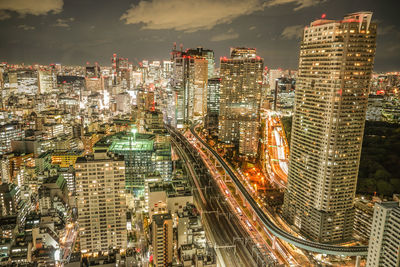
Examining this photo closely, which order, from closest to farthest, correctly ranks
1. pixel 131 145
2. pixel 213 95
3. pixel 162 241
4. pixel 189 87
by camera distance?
pixel 162 241, pixel 131 145, pixel 189 87, pixel 213 95

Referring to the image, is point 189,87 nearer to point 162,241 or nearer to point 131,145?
point 131,145

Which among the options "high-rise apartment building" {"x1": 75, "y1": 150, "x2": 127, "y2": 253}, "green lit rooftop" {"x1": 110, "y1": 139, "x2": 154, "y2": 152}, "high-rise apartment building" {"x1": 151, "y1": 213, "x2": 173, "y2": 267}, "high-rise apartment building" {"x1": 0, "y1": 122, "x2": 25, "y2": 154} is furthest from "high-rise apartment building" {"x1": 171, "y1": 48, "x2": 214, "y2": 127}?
"high-rise apartment building" {"x1": 151, "y1": 213, "x2": 173, "y2": 267}

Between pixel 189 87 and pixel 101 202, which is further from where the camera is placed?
pixel 189 87

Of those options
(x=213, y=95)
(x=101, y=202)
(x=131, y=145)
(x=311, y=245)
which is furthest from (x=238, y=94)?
(x=101, y=202)

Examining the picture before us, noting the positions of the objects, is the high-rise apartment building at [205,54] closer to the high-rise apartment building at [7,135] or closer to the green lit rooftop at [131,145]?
the green lit rooftop at [131,145]

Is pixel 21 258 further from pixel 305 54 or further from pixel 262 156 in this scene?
pixel 262 156

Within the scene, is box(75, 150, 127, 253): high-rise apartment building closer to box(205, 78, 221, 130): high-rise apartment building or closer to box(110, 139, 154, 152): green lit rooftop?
box(110, 139, 154, 152): green lit rooftop

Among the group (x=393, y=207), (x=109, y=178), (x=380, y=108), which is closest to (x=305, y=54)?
(x=393, y=207)
